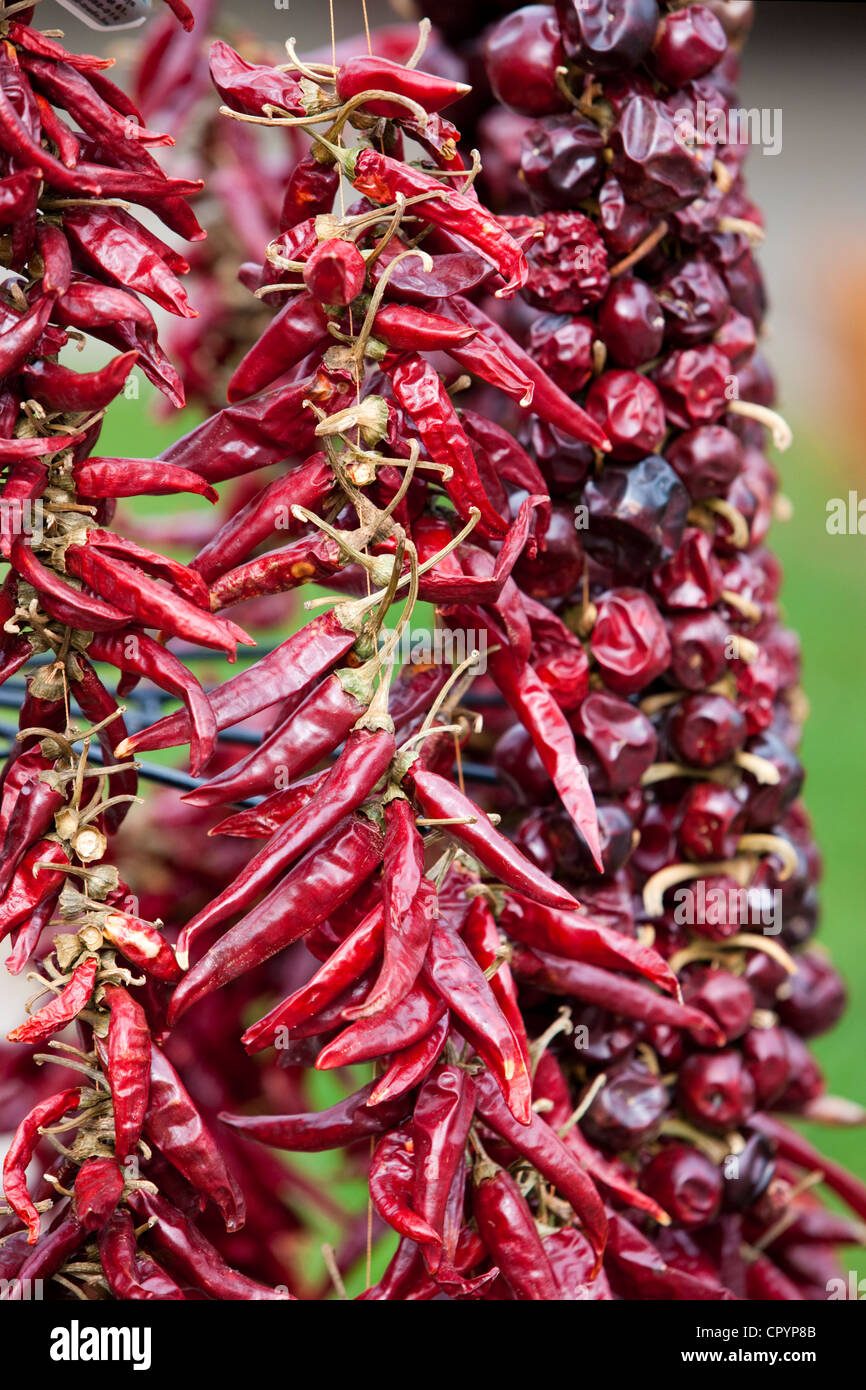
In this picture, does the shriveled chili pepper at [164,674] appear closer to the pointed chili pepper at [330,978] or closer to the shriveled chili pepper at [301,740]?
the shriveled chili pepper at [301,740]

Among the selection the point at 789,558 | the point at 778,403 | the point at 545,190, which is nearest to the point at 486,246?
the point at 545,190

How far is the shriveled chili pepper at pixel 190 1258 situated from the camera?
38.7 inches

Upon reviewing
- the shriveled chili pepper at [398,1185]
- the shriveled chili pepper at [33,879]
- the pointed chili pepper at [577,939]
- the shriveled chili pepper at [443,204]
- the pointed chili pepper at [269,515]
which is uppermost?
the shriveled chili pepper at [443,204]

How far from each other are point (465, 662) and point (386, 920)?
0.20 meters

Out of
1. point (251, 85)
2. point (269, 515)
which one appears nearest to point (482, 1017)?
point (269, 515)

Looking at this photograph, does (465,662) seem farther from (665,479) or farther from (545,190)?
(545,190)

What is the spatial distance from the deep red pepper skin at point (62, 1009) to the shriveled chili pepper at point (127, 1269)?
6.2 inches

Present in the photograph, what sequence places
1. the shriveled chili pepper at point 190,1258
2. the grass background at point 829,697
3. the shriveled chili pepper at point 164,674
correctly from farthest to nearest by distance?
the grass background at point 829,697 → the shriveled chili pepper at point 190,1258 → the shriveled chili pepper at point 164,674

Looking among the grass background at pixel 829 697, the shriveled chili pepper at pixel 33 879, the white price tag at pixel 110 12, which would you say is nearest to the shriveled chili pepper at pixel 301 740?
the shriveled chili pepper at pixel 33 879

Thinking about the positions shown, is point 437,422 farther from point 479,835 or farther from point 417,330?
point 479,835

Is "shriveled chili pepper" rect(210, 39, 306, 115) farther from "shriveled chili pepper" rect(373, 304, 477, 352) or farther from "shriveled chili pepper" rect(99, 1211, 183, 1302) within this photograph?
"shriveled chili pepper" rect(99, 1211, 183, 1302)

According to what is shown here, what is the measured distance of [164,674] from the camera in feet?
3.05

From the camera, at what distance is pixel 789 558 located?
5918 mm

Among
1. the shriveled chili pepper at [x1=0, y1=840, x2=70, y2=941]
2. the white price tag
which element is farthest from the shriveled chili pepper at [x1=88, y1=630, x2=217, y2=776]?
the white price tag
